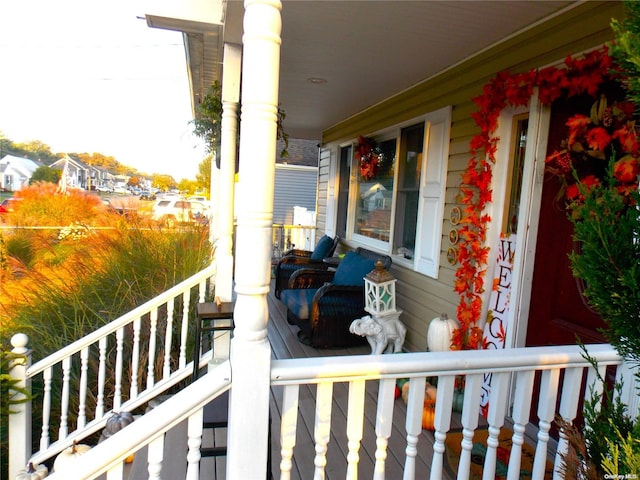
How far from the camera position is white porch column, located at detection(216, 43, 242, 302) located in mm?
2738

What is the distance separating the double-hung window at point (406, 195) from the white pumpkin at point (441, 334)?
22.9 inches

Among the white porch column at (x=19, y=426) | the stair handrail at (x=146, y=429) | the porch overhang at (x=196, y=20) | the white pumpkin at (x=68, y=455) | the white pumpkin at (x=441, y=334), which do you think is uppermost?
the porch overhang at (x=196, y=20)

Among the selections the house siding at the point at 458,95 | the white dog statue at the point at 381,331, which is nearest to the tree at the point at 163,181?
the house siding at the point at 458,95

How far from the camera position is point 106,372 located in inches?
125

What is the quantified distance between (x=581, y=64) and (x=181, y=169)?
36.2ft

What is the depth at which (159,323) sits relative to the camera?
3457 mm

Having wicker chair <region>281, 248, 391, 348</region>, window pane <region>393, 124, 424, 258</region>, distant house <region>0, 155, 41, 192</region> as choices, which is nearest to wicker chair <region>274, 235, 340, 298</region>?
wicker chair <region>281, 248, 391, 348</region>

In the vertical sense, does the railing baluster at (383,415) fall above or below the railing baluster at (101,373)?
above

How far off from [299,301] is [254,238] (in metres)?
2.64

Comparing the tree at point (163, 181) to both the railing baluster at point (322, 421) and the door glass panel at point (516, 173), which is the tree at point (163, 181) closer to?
the door glass panel at point (516, 173)

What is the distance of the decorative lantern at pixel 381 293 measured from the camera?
327 centimetres

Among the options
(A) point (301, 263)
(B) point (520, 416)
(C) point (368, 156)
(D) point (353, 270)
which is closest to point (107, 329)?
(D) point (353, 270)

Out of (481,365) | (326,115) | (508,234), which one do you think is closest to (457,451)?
(481,365)

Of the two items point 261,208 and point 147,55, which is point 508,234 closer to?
point 261,208
